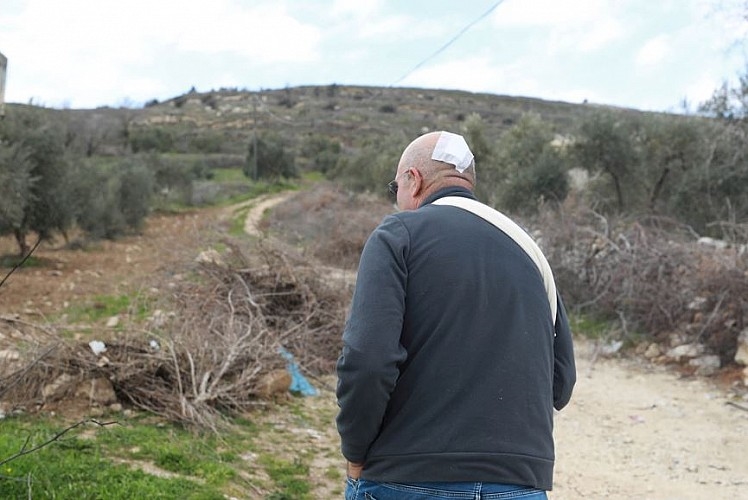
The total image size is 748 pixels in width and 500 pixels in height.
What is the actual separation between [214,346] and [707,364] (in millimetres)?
6203

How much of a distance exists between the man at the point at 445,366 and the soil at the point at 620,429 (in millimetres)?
3141

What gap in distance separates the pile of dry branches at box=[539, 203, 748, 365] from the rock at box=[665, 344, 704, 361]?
5.2 inches

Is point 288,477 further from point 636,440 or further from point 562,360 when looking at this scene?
point 636,440

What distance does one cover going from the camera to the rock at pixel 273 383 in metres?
6.68

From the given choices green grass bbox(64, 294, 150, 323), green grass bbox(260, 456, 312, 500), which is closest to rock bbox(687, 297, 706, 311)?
green grass bbox(260, 456, 312, 500)

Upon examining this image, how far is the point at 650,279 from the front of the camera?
10469 millimetres

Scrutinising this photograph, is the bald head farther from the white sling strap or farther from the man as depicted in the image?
the man

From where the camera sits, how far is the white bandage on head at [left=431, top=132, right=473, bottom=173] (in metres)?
2.21

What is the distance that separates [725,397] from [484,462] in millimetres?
7340

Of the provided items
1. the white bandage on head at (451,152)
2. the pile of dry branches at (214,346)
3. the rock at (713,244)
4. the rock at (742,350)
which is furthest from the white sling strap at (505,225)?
the rock at (713,244)

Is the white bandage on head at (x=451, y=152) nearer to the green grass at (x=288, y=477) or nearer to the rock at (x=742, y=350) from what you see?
the green grass at (x=288, y=477)

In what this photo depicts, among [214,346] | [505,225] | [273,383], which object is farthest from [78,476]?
[505,225]

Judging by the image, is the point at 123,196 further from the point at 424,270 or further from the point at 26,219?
the point at 424,270

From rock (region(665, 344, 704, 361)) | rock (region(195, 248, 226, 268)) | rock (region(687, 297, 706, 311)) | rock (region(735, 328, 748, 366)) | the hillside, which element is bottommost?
rock (region(665, 344, 704, 361))
